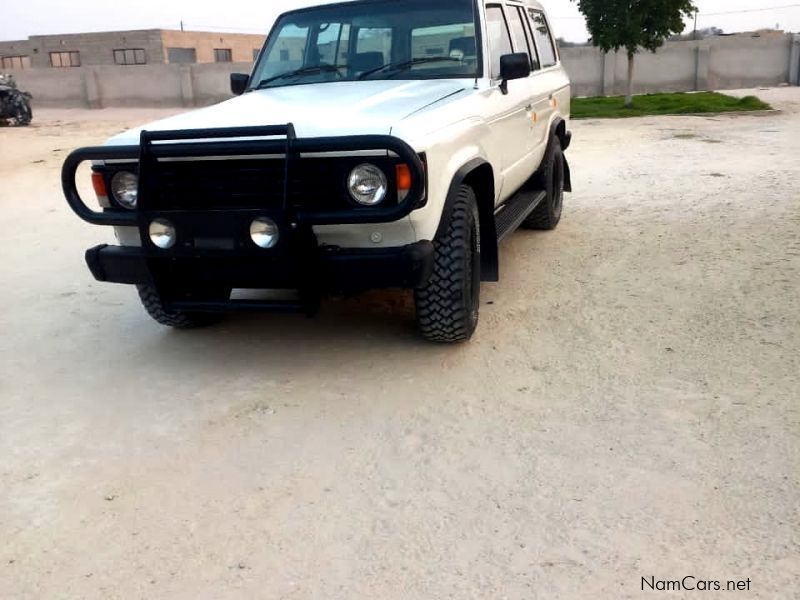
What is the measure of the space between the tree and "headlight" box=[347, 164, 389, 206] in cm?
1729

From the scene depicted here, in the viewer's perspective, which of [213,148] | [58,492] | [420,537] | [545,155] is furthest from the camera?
[545,155]

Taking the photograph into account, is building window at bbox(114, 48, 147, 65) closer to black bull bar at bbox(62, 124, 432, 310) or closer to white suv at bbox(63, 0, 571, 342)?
white suv at bbox(63, 0, 571, 342)

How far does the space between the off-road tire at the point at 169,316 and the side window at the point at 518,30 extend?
111 inches

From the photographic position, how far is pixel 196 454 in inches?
124

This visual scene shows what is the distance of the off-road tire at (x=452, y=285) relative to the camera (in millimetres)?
3812

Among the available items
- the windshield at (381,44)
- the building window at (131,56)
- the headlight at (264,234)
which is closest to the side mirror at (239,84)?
the windshield at (381,44)

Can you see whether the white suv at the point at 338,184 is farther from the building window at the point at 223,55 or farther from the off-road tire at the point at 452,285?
the building window at the point at 223,55

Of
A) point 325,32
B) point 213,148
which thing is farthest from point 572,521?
point 325,32

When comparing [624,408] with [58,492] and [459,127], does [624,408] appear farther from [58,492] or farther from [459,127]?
[58,492]

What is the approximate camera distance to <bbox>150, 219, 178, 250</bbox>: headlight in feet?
11.6

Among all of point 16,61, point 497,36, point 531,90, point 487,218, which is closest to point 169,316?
point 487,218

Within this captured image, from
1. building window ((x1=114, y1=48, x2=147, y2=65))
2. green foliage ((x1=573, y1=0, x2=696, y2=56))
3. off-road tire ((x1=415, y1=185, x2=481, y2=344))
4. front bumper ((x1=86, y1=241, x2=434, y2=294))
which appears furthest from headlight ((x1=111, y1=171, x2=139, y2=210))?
building window ((x1=114, y1=48, x2=147, y2=65))

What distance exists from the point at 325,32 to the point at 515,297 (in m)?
2.09

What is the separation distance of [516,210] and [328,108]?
197cm
